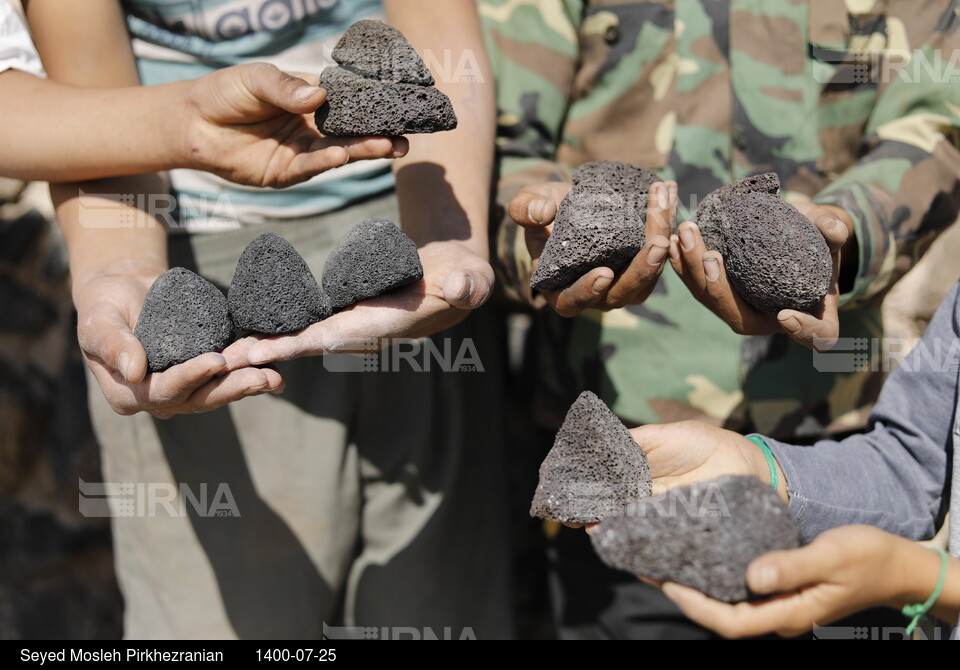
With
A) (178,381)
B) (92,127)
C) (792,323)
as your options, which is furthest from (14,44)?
(792,323)

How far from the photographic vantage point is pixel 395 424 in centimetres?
225

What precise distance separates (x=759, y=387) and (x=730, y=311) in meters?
0.42

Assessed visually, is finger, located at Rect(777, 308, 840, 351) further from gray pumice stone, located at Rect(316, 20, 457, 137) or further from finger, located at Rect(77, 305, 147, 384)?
finger, located at Rect(77, 305, 147, 384)

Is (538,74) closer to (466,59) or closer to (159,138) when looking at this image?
(466,59)

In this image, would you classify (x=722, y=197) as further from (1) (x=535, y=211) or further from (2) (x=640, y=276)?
(1) (x=535, y=211)

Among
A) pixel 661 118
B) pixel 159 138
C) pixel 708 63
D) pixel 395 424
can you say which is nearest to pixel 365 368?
pixel 395 424

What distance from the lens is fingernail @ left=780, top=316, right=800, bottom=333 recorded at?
5.45 ft

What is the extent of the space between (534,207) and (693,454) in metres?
0.69

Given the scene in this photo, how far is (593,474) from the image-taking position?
1.64m

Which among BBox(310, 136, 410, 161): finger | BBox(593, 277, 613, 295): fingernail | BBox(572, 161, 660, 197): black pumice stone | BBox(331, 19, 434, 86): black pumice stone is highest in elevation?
BBox(331, 19, 434, 86): black pumice stone

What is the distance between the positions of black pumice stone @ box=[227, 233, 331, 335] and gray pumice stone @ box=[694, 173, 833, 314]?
1.00 m

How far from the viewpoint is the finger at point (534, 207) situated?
71.2 inches

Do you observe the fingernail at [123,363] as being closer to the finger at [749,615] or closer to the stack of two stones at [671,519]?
the stack of two stones at [671,519]

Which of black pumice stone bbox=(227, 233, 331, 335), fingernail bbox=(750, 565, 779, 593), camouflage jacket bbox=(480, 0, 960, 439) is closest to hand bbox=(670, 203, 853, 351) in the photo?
camouflage jacket bbox=(480, 0, 960, 439)
